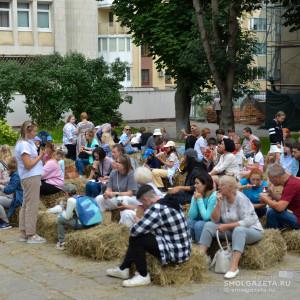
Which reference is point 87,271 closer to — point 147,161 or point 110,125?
point 147,161

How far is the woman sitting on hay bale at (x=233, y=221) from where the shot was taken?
8406 mm

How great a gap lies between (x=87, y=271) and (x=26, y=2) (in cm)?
4271

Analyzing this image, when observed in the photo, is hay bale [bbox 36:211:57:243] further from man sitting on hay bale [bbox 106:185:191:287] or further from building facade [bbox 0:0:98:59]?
building facade [bbox 0:0:98:59]

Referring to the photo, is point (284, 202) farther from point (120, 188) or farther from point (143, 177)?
point (120, 188)

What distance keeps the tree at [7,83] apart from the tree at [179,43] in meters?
6.47

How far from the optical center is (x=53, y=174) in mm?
12672

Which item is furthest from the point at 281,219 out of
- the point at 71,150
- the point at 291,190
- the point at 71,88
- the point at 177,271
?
the point at 71,88

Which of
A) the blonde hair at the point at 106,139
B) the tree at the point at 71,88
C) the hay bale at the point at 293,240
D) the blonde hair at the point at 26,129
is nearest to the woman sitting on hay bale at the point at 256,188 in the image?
the hay bale at the point at 293,240

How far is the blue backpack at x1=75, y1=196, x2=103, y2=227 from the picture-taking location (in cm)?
979

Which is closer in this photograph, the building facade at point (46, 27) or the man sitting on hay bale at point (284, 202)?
the man sitting on hay bale at point (284, 202)

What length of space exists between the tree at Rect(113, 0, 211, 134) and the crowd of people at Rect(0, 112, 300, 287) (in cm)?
1174

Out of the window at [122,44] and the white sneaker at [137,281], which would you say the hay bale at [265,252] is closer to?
the white sneaker at [137,281]

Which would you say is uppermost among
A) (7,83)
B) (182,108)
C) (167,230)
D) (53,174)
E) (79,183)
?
(7,83)

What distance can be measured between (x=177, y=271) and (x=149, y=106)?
38376 mm
